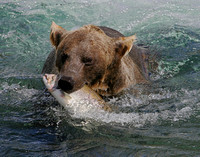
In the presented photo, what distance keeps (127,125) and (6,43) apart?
5.20m

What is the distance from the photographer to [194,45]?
8828 mm

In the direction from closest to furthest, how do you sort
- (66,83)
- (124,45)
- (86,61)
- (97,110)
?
(66,83) < (86,61) < (97,110) < (124,45)

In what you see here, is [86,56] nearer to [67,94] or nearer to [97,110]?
[67,94]

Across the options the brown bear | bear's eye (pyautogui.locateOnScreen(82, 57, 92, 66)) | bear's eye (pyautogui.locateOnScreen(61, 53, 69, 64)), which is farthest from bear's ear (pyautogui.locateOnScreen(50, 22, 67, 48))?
bear's eye (pyautogui.locateOnScreen(82, 57, 92, 66))

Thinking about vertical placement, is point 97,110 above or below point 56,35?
below

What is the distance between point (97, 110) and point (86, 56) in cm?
70

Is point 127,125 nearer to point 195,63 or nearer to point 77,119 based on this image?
point 77,119

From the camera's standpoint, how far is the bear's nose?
386cm

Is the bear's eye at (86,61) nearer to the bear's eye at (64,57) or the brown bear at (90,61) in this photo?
the brown bear at (90,61)

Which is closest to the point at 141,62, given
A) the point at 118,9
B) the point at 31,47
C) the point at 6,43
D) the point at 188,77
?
the point at 188,77

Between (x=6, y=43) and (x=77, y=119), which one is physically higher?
(x=77, y=119)

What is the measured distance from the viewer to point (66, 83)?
154 inches

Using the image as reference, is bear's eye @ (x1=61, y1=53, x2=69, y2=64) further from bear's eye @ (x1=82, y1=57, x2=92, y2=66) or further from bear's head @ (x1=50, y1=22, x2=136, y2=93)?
bear's eye @ (x1=82, y1=57, x2=92, y2=66)

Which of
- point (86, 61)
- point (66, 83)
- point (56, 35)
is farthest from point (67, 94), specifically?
point (56, 35)
